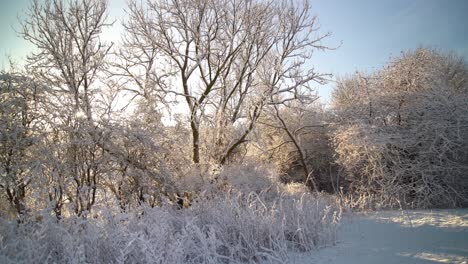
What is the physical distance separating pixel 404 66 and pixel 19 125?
12.0 m

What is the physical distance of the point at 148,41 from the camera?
36.1 ft

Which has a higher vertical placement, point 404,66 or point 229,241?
point 404,66

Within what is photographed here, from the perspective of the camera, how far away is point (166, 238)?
4070 millimetres

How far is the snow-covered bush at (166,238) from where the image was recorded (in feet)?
12.2

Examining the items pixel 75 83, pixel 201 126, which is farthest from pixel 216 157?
pixel 75 83

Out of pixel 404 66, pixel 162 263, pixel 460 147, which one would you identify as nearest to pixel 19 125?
pixel 162 263

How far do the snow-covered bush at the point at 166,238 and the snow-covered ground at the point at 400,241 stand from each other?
412 millimetres

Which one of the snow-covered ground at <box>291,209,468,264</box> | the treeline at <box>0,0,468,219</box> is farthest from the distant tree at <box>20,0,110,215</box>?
the snow-covered ground at <box>291,209,468,264</box>

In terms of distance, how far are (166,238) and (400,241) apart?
366 centimetres

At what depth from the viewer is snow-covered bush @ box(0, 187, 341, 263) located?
3732 mm

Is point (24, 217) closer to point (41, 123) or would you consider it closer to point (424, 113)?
point (41, 123)

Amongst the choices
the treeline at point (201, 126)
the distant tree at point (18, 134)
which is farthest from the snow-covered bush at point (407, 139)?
the distant tree at point (18, 134)

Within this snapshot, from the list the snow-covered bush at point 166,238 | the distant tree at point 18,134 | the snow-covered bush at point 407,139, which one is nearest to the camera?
the snow-covered bush at point 166,238

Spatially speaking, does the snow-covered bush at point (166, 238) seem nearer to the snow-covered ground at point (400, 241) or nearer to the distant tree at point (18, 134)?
the snow-covered ground at point (400, 241)
